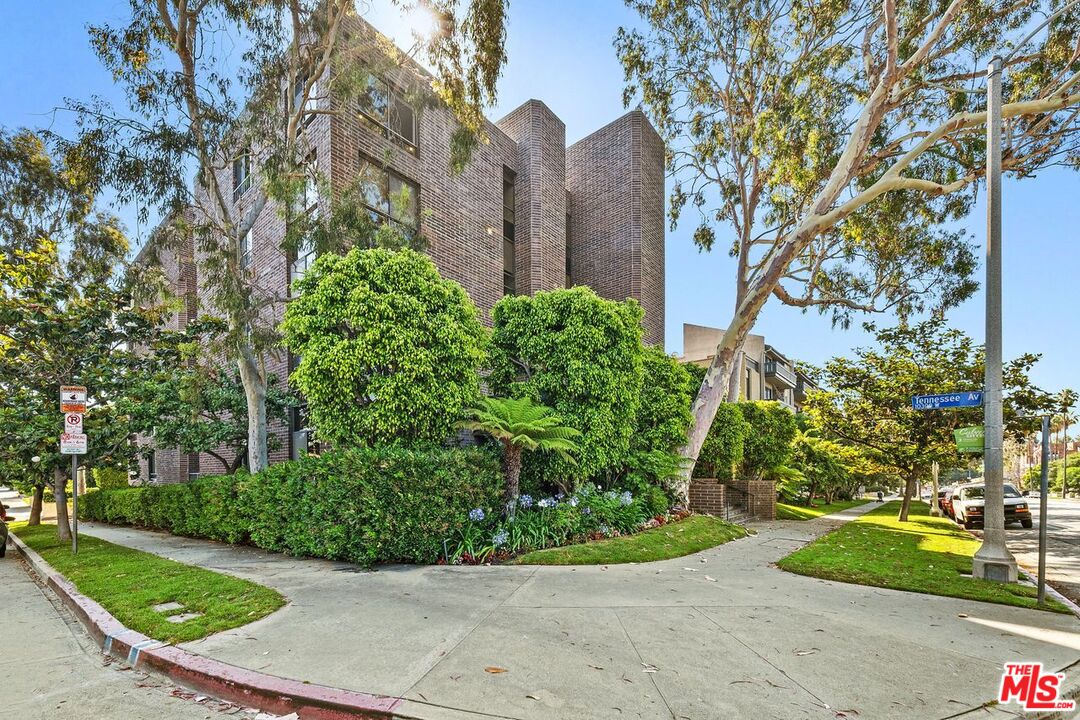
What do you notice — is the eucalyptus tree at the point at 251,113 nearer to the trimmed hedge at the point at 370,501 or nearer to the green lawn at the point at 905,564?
the trimmed hedge at the point at 370,501

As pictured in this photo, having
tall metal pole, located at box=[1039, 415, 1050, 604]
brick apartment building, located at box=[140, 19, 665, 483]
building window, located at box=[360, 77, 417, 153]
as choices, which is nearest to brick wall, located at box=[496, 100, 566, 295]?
brick apartment building, located at box=[140, 19, 665, 483]

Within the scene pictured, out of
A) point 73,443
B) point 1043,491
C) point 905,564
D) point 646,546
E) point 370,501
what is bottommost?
point 905,564

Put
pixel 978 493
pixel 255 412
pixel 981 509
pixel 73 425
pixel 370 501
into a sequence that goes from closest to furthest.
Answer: pixel 370 501
pixel 73 425
pixel 255 412
pixel 981 509
pixel 978 493

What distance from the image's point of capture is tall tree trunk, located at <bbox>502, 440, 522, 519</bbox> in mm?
9492

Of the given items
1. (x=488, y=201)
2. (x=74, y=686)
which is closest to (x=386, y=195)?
(x=488, y=201)

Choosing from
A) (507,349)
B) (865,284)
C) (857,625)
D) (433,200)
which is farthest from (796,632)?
(865,284)

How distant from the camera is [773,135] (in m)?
15.3

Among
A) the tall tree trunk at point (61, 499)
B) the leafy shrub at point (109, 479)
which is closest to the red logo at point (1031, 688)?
the tall tree trunk at point (61, 499)

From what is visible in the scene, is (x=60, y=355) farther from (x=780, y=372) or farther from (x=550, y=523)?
(x=780, y=372)

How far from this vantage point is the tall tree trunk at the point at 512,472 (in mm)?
9492

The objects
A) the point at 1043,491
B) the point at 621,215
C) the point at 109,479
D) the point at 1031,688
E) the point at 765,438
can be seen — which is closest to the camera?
the point at 1031,688

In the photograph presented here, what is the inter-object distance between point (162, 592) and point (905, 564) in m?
11.2

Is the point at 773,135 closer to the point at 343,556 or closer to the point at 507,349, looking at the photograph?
the point at 507,349

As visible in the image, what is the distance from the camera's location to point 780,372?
44.0 m
